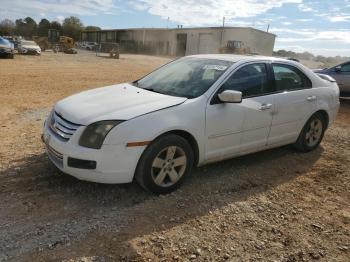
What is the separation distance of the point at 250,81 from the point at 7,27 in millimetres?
79564

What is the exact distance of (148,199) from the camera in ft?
13.1

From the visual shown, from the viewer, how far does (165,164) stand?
3990mm

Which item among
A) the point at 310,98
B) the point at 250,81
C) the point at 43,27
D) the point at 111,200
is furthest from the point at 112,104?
the point at 43,27

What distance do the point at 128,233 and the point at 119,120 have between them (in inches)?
43.0

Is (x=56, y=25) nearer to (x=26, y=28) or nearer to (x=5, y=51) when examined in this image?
(x=26, y=28)

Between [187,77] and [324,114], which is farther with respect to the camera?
[324,114]

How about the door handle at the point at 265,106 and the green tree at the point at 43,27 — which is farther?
the green tree at the point at 43,27

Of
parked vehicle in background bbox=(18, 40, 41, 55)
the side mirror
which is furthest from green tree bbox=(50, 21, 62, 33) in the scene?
the side mirror

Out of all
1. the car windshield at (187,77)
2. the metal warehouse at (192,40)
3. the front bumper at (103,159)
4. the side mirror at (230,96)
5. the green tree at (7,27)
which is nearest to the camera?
the front bumper at (103,159)

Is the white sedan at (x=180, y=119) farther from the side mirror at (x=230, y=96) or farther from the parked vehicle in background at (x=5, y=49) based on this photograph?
the parked vehicle in background at (x=5, y=49)

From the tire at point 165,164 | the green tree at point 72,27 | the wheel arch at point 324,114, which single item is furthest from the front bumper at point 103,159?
the green tree at point 72,27

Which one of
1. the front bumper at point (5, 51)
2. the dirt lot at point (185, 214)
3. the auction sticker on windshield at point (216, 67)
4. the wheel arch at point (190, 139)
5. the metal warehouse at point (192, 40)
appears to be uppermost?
the metal warehouse at point (192, 40)

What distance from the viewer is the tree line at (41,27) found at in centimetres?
7701

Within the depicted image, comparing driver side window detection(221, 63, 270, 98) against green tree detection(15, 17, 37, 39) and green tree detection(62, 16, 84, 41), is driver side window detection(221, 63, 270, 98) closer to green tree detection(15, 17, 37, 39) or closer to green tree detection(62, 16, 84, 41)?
green tree detection(15, 17, 37, 39)
